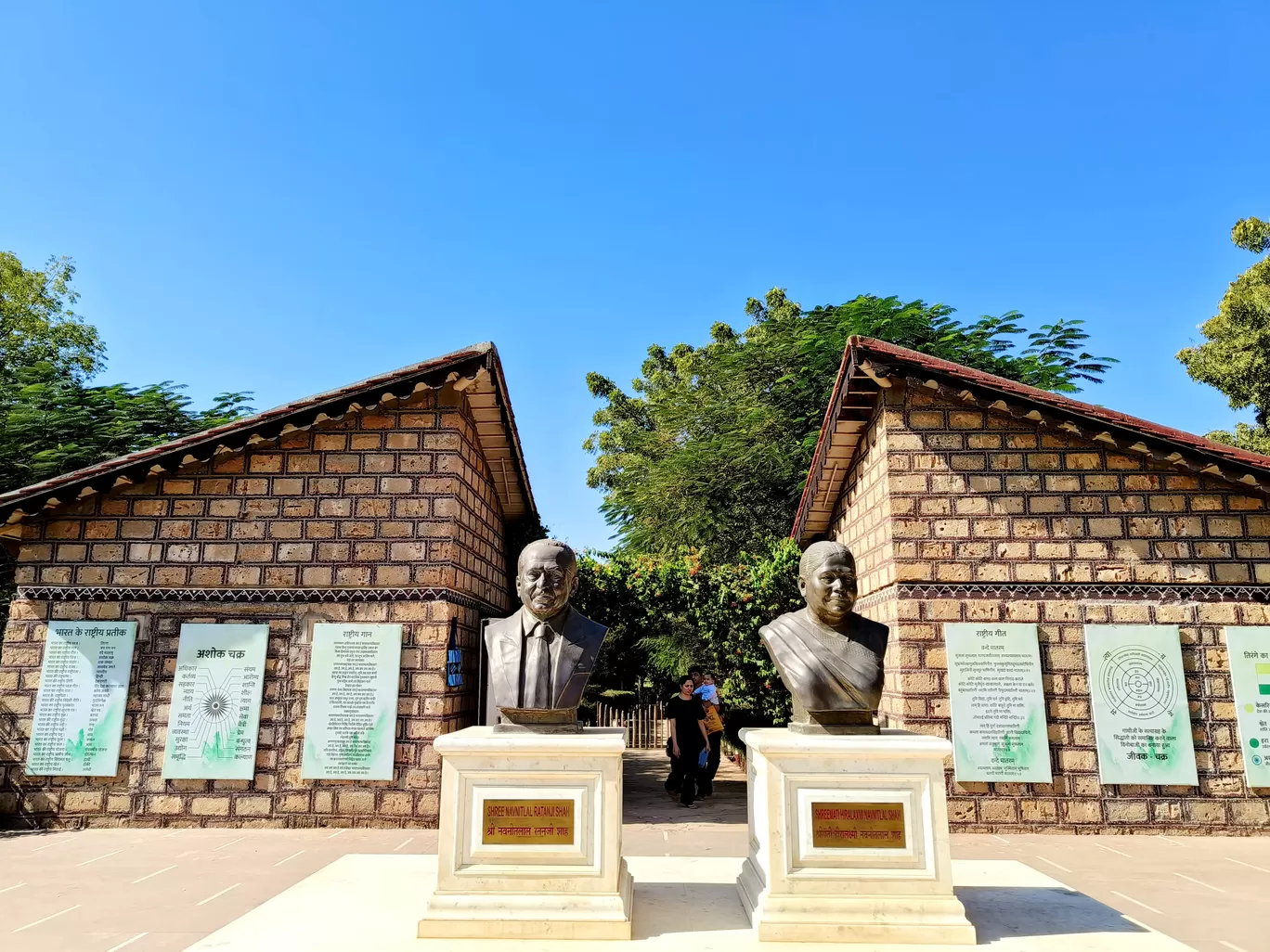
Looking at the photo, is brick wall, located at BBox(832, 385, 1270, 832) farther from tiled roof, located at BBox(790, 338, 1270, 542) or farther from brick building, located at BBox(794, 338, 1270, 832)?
tiled roof, located at BBox(790, 338, 1270, 542)

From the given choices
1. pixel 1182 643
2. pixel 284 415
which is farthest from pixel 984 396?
pixel 284 415

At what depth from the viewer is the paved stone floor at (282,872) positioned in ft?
14.4

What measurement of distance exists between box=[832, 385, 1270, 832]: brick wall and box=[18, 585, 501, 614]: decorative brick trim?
4.77 m

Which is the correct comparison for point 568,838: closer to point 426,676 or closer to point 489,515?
point 426,676

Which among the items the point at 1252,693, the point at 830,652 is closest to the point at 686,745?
the point at 830,652

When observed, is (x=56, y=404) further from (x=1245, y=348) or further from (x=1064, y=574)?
(x=1245, y=348)

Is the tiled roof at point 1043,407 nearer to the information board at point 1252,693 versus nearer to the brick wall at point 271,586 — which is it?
the information board at point 1252,693

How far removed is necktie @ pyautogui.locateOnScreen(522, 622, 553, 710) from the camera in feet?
14.8

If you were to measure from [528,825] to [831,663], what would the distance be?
6.25 feet

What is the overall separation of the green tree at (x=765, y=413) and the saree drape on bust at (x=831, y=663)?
9.66 metres

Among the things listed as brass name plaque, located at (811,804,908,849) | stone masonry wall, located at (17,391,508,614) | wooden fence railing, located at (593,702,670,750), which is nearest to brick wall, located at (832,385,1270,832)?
brass name plaque, located at (811,804,908,849)

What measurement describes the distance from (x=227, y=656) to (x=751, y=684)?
6693 millimetres

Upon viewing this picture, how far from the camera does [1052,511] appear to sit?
762 cm

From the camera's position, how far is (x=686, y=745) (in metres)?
9.36
